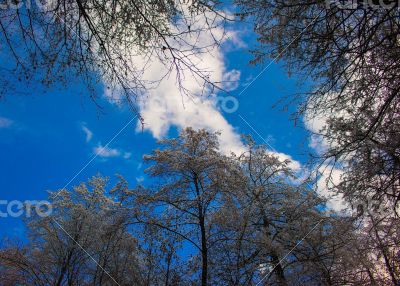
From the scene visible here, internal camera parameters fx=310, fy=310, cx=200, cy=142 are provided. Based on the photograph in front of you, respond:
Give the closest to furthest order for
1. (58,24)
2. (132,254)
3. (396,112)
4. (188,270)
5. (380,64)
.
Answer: (58,24) → (380,64) → (396,112) → (188,270) → (132,254)

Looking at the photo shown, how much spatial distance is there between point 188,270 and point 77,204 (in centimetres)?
811

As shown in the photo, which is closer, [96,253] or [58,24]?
[58,24]

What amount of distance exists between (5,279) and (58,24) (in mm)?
17626

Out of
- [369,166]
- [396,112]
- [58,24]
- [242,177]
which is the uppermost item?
[242,177]

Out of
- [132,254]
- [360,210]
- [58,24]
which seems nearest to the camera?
[58,24]

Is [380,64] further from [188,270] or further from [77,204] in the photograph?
[77,204]

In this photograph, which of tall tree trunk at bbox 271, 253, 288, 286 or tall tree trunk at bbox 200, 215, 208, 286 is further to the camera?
tall tree trunk at bbox 271, 253, 288, 286

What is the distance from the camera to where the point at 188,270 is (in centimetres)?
1134

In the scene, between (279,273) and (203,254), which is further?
(279,273)

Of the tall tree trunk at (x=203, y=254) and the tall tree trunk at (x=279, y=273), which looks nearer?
the tall tree trunk at (x=203, y=254)

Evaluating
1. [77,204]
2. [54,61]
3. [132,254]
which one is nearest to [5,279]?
[77,204]

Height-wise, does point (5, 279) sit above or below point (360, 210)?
above

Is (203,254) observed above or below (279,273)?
above

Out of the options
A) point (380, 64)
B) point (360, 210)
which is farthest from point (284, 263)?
point (380, 64)
